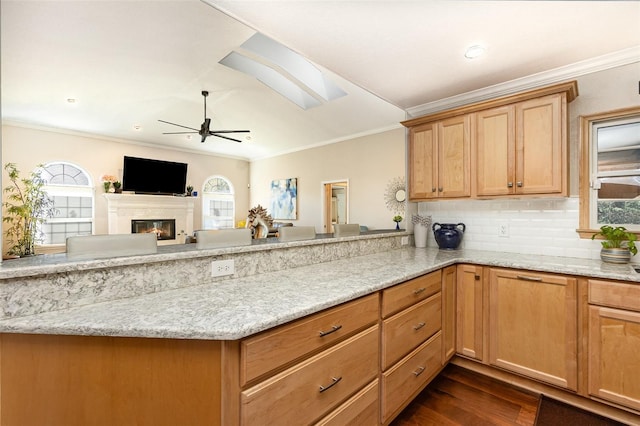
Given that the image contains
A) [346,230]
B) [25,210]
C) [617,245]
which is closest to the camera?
[25,210]

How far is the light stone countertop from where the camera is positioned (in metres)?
0.90

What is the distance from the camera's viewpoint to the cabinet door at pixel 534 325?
1.81 meters

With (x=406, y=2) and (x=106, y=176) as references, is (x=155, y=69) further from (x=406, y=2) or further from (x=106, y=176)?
(x=406, y=2)

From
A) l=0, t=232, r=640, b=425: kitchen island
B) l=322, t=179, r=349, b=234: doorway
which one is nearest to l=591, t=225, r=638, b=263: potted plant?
l=322, t=179, r=349, b=234: doorway

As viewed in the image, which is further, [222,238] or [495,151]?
[495,151]

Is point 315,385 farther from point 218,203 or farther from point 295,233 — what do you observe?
point 218,203

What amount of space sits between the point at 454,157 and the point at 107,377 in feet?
8.92

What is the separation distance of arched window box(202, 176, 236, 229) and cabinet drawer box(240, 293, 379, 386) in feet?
2.82

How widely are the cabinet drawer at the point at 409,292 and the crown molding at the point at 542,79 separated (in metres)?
1.73

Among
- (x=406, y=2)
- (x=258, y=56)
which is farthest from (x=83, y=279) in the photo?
(x=406, y=2)

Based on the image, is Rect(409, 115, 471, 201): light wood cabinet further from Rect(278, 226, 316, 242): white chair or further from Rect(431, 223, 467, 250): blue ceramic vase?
Rect(278, 226, 316, 242): white chair

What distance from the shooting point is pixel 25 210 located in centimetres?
107

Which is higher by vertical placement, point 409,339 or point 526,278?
point 526,278

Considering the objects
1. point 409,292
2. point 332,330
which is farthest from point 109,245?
point 409,292
